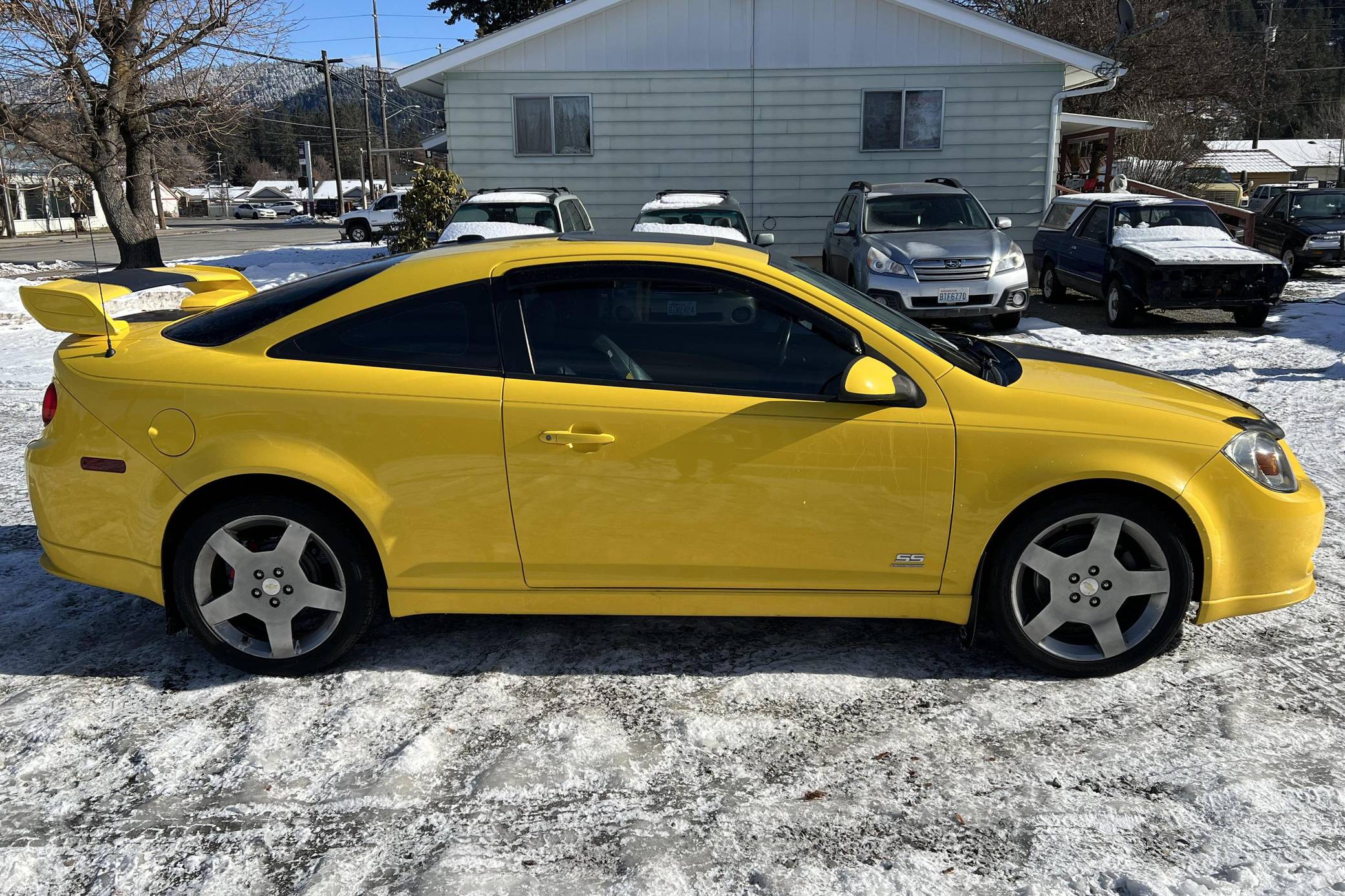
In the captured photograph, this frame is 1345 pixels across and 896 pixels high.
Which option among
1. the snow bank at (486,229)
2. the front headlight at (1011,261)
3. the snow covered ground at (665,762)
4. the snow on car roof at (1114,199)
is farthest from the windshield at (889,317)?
the snow on car roof at (1114,199)

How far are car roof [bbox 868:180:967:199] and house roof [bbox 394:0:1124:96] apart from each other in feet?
16.1

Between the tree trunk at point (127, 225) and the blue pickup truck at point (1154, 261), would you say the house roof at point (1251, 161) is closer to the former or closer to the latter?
the blue pickup truck at point (1154, 261)

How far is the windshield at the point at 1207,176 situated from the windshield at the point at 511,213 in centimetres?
4190

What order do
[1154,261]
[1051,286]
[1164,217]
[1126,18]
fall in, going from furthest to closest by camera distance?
[1126,18] < [1051,286] < [1164,217] < [1154,261]

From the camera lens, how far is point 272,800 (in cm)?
303

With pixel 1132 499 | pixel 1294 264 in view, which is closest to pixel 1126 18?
pixel 1294 264

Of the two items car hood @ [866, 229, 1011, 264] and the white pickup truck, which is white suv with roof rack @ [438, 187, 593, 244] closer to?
car hood @ [866, 229, 1011, 264]

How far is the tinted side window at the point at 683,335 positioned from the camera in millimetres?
3625

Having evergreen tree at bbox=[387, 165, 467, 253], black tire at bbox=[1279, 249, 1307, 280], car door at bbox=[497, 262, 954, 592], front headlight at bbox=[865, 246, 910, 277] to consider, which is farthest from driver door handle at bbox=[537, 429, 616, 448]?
black tire at bbox=[1279, 249, 1307, 280]

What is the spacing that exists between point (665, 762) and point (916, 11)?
16236mm

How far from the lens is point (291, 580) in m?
3.68

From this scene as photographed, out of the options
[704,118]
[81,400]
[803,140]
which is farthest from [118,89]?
[81,400]

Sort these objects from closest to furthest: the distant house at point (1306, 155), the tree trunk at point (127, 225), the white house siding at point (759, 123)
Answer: the white house siding at point (759, 123) < the tree trunk at point (127, 225) < the distant house at point (1306, 155)

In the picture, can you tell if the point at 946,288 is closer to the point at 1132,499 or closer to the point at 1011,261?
the point at 1011,261
